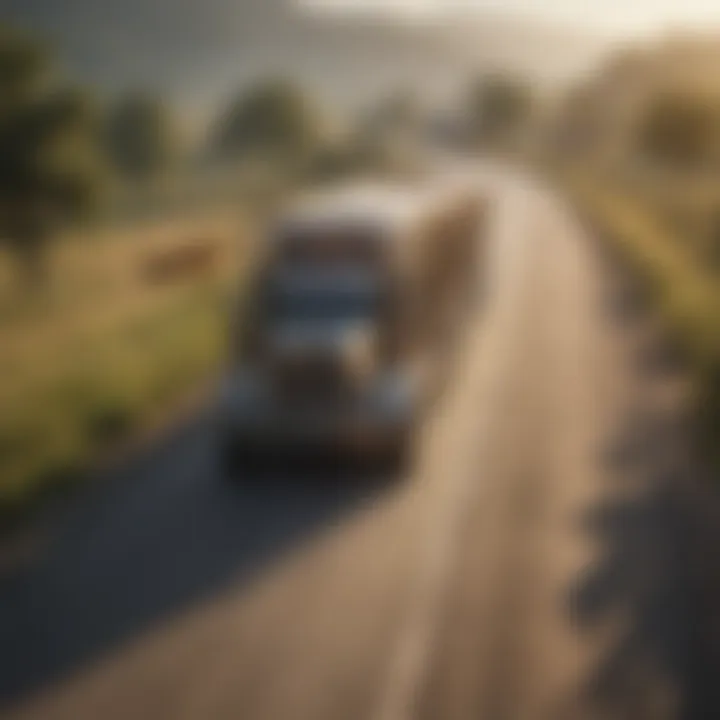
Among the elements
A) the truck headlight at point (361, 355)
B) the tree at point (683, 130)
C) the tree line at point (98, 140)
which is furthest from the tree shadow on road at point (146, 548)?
the tree at point (683, 130)

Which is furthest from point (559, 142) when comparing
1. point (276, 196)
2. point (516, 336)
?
point (516, 336)

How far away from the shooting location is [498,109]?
418 ft

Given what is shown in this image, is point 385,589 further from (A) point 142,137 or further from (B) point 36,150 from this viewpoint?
(A) point 142,137

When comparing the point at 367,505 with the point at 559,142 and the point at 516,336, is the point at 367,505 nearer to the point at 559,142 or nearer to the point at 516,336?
the point at 516,336

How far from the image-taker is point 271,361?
10609mm

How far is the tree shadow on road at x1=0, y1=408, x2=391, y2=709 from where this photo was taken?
770cm

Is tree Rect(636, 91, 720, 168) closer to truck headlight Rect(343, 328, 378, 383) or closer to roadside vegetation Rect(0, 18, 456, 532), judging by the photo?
roadside vegetation Rect(0, 18, 456, 532)

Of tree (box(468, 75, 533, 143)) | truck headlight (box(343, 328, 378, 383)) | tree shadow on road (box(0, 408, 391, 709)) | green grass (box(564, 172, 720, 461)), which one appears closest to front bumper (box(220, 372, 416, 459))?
truck headlight (box(343, 328, 378, 383))

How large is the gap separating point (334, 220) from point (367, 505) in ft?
9.94

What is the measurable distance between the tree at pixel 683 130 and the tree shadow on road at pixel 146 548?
171 feet

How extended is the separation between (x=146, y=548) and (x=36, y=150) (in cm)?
2688

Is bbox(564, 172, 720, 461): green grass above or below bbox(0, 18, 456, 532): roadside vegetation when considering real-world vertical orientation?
below

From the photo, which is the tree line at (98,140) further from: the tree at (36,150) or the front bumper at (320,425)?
the front bumper at (320,425)

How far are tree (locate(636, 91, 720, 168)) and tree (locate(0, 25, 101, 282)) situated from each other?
35229mm
